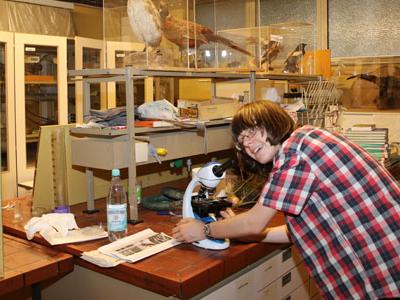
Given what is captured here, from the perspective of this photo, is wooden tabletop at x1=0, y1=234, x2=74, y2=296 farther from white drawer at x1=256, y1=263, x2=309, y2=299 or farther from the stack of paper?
white drawer at x1=256, y1=263, x2=309, y2=299

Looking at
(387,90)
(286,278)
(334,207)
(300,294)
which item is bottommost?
(300,294)

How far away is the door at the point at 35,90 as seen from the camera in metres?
3.40

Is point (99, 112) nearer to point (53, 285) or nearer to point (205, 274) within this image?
point (53, 285)

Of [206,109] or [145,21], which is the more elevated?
[145,21]

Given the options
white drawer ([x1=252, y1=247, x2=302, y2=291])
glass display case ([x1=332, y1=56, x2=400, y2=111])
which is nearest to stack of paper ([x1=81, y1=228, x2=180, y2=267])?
white drawer ([x1=252, y1=247, x2=302, y2=291])

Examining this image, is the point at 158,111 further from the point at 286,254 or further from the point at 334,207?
the point at 334,207

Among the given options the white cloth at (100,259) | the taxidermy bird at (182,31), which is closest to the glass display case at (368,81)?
the taxidermy bird at (182,31)

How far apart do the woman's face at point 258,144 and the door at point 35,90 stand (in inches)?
86.1

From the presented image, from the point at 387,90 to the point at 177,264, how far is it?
2552 mm

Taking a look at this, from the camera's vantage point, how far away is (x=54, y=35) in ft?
12.8

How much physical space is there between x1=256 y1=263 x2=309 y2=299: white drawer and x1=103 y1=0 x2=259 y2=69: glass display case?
107 centimetres

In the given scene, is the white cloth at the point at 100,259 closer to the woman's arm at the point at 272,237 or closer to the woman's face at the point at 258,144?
the woman's arm at the point at 272,237

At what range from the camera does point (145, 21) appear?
6.75 feet

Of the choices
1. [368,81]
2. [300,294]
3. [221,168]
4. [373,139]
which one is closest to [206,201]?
[221,168]
